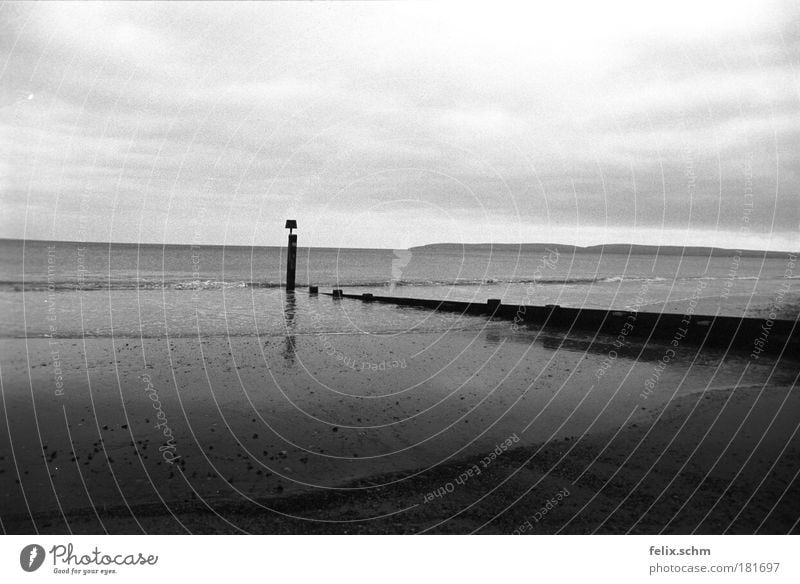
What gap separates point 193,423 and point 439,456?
419 centimetres

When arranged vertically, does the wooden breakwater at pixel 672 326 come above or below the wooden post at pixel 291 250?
below

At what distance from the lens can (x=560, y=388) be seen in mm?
11039

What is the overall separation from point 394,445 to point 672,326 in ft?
45.0

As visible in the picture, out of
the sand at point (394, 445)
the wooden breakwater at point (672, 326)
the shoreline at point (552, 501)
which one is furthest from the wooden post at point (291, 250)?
the shoreline at point (552, 501)

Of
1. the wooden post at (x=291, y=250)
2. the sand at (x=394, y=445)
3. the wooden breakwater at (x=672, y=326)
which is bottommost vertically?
the sand at (x=394, y=445)

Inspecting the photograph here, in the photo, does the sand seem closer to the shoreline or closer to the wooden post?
the shoreline

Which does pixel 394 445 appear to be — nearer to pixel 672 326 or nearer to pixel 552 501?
pixel 552 501

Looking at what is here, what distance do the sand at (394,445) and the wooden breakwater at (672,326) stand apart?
115 cm

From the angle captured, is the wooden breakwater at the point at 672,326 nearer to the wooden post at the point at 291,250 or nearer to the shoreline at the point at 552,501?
the shoreline at the point at 552,501

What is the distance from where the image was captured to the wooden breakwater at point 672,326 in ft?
48.4

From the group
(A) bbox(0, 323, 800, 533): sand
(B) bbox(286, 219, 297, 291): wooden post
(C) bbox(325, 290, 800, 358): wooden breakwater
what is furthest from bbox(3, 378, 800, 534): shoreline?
(B) bbox(286, 219, 297, 291): wooden post

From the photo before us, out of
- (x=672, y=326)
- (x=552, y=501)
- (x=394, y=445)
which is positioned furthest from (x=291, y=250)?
(x=552, y=501)
